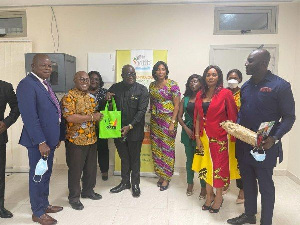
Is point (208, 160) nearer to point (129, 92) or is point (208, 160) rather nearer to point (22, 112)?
point (129, 92)

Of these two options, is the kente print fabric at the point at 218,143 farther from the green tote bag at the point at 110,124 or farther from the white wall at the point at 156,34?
the white wall at the point at 156,34

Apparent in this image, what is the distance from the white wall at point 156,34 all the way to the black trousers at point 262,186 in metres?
1.66

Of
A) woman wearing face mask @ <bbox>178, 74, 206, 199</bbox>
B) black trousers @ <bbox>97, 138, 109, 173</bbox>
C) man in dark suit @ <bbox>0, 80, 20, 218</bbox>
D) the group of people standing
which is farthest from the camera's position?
black trousers @ <bbox>97, 138, 109, 173</bbox>

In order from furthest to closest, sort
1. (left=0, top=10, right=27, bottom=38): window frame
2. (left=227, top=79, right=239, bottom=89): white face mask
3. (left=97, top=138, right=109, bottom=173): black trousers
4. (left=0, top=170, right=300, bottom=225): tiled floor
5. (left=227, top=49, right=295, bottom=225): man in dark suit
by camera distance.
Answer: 1. (left=0, top=10, right=27, bottom=38): window frame
2. (left=97, top=138, right=109, bottom=173): black trousers
3. (left=227, top=79, right=239, bottom=89): white face mask
4. (left=0, top=170, right=300, bottom=225): tiled floor
5. (left=227, top=49, right=295, bottom=225): man in dark suit

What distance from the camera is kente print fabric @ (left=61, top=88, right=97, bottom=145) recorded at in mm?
2617

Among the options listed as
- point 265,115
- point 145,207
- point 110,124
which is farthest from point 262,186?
point 110,124

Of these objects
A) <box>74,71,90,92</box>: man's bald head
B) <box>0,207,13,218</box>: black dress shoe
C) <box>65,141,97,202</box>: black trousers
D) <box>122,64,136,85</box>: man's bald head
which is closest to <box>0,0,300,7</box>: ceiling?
<box>122,64,136,85</box>: man's bald head

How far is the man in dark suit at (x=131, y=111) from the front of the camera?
3.04 m

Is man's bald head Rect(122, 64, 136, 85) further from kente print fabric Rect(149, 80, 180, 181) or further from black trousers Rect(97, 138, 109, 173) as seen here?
black trousers Rect(97, 138, 109, 173)

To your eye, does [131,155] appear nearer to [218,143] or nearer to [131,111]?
[131,111]

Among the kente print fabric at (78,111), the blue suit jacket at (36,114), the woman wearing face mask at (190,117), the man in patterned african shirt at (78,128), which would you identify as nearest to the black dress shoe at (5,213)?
the man in patterned african shirt at (78,128)

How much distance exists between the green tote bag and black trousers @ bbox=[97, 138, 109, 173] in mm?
803

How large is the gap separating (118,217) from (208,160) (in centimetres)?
107

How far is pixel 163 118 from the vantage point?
10.7 feet
